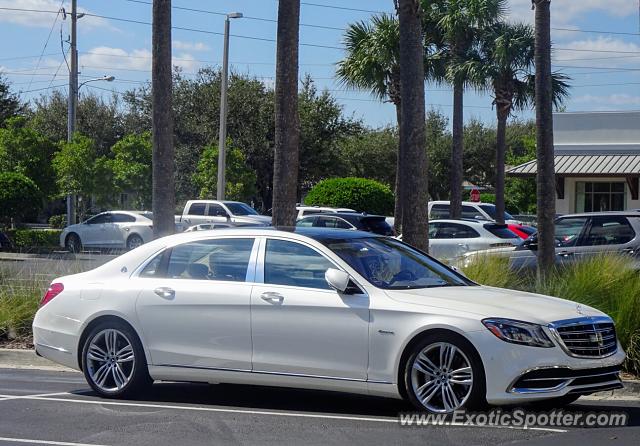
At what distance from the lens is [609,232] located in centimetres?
1616

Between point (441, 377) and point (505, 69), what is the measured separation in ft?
87.9

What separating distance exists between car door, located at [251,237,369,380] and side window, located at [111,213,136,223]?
23625 millimetres

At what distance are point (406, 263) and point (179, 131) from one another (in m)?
45.1

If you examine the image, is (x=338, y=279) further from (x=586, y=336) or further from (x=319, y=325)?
(x=586, y=336)

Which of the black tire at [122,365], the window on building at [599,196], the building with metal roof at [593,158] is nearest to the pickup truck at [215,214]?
the building with metal roof at [593,158]

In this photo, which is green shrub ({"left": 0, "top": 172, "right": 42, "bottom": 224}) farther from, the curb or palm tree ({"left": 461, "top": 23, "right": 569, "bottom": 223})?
the curb

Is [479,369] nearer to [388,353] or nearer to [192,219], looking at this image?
[388,353]

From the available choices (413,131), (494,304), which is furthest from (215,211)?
(494,304)

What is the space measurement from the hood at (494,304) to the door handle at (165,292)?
202 centimetres

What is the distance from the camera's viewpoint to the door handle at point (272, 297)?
27.8 feet

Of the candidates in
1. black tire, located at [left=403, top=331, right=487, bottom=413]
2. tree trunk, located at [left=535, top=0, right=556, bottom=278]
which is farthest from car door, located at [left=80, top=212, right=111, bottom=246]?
black tire, located at [left=403, top=331, right=487, bottom=413]

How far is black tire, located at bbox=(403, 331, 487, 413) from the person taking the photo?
7656mm

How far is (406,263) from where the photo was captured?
8992 mm

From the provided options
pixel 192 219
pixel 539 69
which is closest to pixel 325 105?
pixel 192 219
